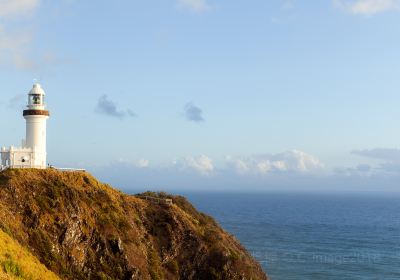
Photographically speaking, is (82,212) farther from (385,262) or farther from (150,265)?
(385,262)

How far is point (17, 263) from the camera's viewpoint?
114 ft

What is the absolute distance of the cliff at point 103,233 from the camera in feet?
153

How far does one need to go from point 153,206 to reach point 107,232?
1298 cm

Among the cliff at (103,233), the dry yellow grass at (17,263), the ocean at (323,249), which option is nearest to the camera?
the dry yellow grass at (17,263)

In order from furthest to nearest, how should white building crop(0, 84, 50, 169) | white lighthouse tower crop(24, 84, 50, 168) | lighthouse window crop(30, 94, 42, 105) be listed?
lighthouse window crop(30, 94, 42, 105)
white lighthouse tower crop(24, 84, 50, 168)
white building crop(0, 84, 50, 169)

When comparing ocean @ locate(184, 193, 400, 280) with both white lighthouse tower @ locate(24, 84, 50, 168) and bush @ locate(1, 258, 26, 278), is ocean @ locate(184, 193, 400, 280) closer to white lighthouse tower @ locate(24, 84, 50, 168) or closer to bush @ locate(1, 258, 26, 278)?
white lighthouse tower @ locate(24, 84, 50, 168)

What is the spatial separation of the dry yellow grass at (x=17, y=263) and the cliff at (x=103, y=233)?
9.18 feet

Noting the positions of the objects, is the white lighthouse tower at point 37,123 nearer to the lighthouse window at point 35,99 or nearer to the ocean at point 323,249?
the lighthouse window at point 35,99

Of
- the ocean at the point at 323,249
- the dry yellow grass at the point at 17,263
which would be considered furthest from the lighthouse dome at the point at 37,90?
the ocean at the point at 323,249

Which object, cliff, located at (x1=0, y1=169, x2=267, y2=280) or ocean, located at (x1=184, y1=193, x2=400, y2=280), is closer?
cliff, located at (x1=0, y1=169, x2=267, y2=280)

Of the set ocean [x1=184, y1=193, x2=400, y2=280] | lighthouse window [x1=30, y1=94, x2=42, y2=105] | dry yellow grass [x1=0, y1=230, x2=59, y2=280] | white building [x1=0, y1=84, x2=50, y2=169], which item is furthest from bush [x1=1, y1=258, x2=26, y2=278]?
ocean [x1=184, y1=193, x2=400, y2=280]

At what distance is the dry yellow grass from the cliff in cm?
280

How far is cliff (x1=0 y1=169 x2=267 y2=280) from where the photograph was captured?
4675cm

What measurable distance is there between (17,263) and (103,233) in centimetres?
1726
